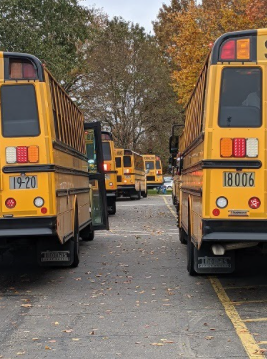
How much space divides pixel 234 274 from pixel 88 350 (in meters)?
4.55

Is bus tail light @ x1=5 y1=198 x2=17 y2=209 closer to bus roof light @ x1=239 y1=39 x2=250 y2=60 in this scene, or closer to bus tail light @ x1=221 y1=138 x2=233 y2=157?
bus tail light @ x1=221 y1=138 x2=233 y2=157

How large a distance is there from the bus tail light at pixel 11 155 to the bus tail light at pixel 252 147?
2.89 meters

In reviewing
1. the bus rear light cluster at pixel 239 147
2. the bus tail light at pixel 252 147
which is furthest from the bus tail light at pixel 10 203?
the bus tail light at pixel 252 147

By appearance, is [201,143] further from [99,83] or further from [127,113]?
[127,113]

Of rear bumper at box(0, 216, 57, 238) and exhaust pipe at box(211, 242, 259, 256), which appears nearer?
exhaust pipe at box(211, 242, 259, 256)

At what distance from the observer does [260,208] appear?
7.28m

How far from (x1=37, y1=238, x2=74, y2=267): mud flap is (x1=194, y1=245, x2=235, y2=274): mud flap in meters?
2.10

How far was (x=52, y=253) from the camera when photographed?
30.7ft

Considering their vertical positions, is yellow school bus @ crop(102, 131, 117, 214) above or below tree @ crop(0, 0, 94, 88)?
below

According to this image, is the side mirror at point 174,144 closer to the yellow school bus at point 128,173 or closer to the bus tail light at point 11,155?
the bus tail light at point 11,155

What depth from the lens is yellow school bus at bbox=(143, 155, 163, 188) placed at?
50.1 metres

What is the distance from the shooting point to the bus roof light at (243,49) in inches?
292

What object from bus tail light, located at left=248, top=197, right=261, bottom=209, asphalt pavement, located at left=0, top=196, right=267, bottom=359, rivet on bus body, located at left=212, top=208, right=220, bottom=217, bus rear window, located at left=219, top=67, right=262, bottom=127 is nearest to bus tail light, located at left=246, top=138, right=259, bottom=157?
bus rear window, located at left=219, top=67, right=262, bottom=127

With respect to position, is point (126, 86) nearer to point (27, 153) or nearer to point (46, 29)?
point (46, 29)
